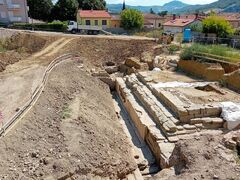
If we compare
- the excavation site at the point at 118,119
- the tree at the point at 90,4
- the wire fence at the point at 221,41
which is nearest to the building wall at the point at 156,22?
the tree at the point at 90,4

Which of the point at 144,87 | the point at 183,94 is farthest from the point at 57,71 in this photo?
the point at 183,94

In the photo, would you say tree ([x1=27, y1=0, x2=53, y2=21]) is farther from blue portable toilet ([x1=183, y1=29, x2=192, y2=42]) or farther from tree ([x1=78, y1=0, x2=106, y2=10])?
blue portable toilet ([x1=183, y1=29, x2=192, y2=42])

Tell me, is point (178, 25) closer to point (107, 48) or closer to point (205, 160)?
point (107, 48)

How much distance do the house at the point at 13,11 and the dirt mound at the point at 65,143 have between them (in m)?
30.6

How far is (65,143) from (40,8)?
3895 cm

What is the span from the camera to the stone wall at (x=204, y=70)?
15438mm

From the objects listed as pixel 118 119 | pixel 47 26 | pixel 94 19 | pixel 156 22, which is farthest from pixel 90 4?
pixel 118 119

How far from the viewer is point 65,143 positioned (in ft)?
27.8

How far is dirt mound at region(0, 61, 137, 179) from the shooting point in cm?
742

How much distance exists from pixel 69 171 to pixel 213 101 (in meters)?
6.97

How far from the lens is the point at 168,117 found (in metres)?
11.1

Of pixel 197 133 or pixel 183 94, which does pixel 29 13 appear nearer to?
pixel 183 94

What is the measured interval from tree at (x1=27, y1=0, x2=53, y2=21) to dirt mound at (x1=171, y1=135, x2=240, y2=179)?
39751 millimetres

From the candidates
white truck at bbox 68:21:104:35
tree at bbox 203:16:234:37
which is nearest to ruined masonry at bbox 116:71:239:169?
tree at bbox 203:16:234:37
